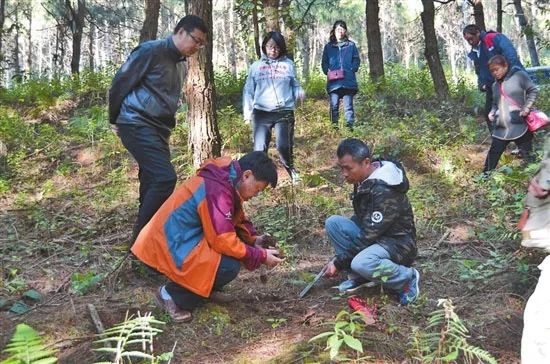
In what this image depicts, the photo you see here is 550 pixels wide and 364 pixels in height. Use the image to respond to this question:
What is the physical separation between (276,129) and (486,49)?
3.59 meters

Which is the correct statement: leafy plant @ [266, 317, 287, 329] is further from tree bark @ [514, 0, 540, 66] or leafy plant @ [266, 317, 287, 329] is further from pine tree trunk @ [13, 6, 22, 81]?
pine tree trunk @ [13, 6, 22, 81]

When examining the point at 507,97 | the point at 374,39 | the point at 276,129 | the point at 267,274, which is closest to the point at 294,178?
the point at 276,129

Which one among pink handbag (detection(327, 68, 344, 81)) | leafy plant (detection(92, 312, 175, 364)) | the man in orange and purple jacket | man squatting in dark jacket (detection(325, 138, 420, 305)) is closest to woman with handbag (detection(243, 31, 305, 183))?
pink handbag (detection(327, 68, 344, 81))

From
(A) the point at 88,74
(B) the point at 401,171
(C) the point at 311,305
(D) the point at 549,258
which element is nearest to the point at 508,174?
(B) the point at 401,171

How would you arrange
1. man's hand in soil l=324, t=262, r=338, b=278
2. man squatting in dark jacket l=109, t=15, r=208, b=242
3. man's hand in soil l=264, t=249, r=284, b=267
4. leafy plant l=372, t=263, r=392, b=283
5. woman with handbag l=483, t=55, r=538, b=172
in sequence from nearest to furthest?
man's hand in soil l=264, t=249, r=284, b=267
leafy plant l=372, t=263, r=392, b=283
man's hand in soil l=324, t=262, r=338, b=278
man squatting in dark jacket l=109, t=15, r=208, b=242
woman with handbag l=483, t=55, r=538, b=172

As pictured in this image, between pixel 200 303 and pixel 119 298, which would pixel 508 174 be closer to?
pixel 200 303

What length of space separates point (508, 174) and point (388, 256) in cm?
281

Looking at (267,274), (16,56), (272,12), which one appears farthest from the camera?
(16,56)

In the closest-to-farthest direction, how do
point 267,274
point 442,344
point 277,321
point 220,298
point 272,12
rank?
point 442,344, point 277,321, point 220,298, point 267,274, point 272,12

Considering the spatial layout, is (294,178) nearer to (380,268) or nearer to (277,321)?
(380,268)

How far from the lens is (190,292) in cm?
351

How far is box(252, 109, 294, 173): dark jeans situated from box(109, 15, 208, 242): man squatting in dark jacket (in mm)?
2277

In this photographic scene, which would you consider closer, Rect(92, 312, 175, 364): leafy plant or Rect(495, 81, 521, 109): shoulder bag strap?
Rect(92, 312, 175, 364): leafy plant

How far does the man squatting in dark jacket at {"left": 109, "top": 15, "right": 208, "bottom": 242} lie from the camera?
4059 millimetres
